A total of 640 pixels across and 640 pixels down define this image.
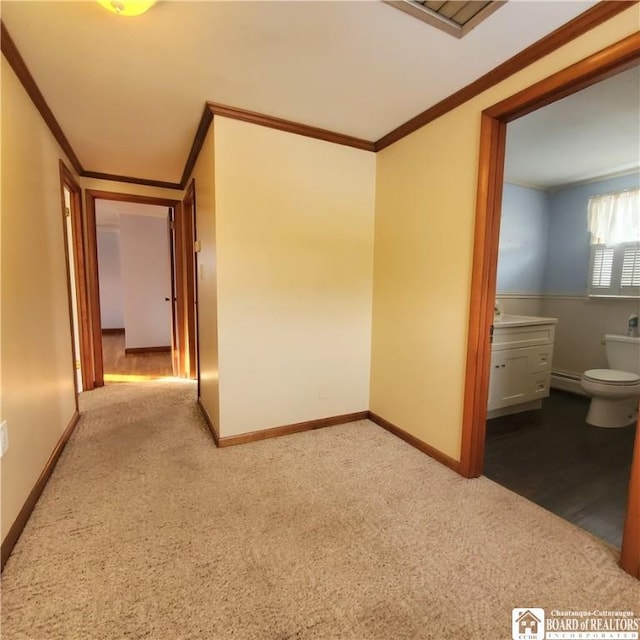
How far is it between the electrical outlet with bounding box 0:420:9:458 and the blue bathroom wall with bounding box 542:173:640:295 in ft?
15.8

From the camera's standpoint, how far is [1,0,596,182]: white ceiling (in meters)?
1.45

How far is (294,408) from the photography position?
265 centimetres

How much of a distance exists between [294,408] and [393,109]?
2.21m

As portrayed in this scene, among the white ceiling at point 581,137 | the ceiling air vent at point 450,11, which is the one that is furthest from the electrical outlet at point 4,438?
the white ceiling at point 581,137

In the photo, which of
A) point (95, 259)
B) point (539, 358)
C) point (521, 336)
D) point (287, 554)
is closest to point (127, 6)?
point (287, 554)

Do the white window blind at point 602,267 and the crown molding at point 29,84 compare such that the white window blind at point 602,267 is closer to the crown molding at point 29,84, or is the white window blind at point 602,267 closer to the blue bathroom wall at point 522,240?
the blue bathroom wall at point 522,240

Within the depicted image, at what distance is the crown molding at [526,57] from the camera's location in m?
1.39

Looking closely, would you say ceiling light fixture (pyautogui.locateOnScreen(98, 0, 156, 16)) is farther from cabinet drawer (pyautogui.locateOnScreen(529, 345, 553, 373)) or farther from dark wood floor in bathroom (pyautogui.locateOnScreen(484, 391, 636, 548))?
cabinet drawer (pyautogui.locateOnScreen(529, 345, 553, 373))

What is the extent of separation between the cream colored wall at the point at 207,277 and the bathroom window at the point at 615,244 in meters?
3.81

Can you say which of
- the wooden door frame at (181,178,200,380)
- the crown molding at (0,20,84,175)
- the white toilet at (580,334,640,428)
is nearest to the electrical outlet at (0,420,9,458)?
the crown molding at (0,20,84,175)

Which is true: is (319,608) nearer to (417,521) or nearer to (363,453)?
(417,521)

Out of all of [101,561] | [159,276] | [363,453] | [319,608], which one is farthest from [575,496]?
[159,276]

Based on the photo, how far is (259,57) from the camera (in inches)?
67.8

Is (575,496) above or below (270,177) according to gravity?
below
